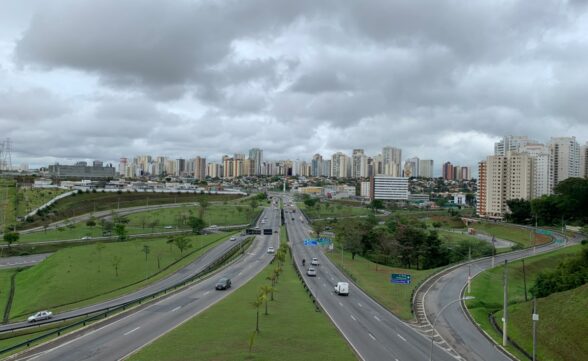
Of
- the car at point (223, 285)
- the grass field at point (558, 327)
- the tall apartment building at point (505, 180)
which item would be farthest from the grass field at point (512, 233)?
the car at point (223, 285)

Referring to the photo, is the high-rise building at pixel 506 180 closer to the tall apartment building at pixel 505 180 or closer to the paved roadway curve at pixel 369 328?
the tall apartment building at pixel 505 180

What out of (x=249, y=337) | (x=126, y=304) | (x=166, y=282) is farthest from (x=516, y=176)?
(x=249, y=337)

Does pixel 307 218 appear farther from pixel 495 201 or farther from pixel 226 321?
pixel 226 321

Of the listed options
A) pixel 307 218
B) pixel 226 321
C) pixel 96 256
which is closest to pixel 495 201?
pixel 307 218

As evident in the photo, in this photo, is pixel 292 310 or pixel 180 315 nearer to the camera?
pixel 180 315

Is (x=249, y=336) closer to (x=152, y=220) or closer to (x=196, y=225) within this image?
(x=196, y=225)

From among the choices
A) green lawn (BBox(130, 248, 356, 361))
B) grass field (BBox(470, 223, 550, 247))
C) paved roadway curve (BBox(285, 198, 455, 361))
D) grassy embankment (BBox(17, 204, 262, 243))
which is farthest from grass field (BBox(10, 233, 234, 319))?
grass field (BBox(470, 223, 550, 247))

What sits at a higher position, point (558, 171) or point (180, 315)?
point (558, 171)
